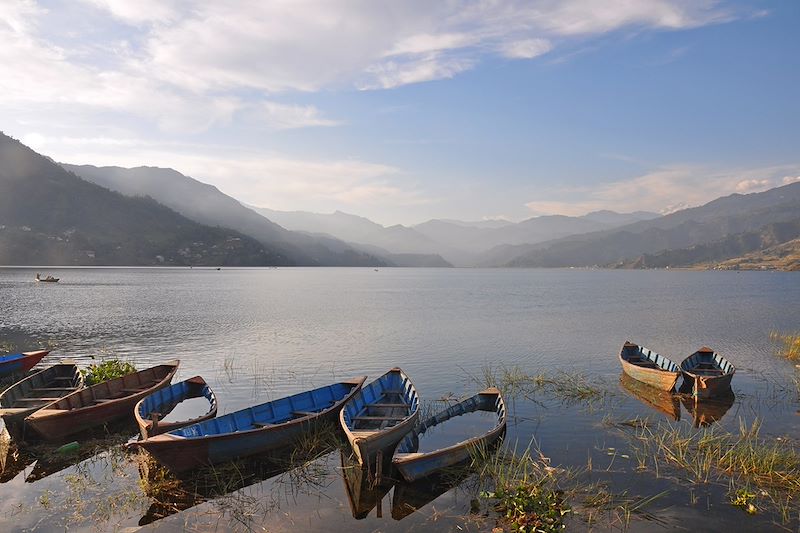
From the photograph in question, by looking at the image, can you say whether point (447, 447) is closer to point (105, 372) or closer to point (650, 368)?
point (650, 368)

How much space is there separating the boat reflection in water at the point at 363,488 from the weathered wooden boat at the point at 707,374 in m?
19.8

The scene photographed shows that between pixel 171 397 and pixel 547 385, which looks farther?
pixel 547 385

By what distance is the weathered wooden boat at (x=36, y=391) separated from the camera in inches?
795

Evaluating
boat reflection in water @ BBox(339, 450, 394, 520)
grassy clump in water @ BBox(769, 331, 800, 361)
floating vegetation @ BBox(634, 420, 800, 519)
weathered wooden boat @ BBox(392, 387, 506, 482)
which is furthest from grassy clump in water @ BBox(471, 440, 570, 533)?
grassy clump in water @ BBox(769, 331, 800, 361)

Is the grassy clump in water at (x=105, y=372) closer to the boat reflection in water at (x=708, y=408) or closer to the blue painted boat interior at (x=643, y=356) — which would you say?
the boat reflection in water at (x=708, y=408)

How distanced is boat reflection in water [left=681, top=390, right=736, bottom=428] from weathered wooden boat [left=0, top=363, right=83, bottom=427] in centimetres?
3079

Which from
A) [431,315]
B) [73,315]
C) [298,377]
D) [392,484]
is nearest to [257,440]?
[392,484]

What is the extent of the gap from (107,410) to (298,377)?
46.4ft

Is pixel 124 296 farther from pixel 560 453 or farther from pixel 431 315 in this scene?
pixel 560 453

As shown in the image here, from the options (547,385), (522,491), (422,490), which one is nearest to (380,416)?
(422,490)

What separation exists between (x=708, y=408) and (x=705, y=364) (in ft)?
23.8

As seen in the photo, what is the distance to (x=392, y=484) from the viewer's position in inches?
663

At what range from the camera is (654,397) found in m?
28.9

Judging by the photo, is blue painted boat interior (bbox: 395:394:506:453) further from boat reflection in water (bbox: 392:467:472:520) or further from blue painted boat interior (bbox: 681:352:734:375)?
blue painted boat interior (bbox: 681:352:734:375)
